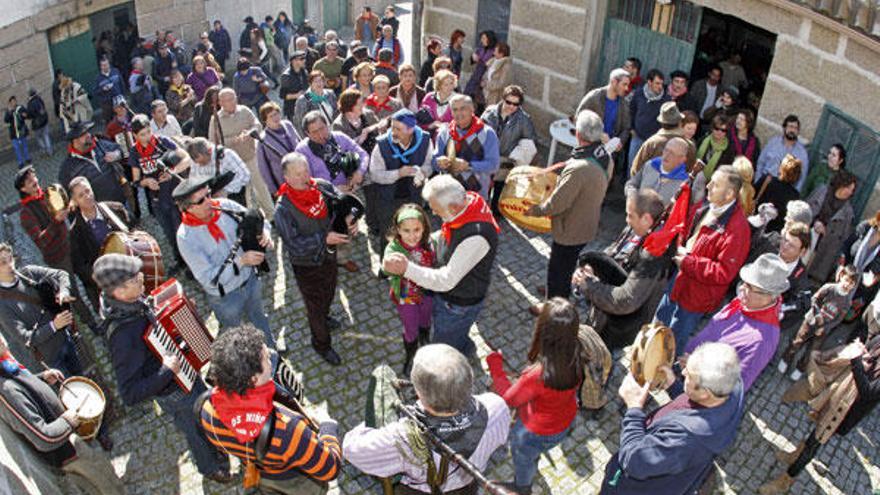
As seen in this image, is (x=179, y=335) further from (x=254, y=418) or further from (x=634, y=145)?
(x=634, y=145)

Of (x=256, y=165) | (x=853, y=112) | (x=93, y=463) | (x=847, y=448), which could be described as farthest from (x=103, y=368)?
(x=853, y=112)

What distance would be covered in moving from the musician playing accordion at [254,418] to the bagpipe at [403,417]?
356mm

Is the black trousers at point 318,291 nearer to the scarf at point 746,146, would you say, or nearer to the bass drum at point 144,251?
the bass drum at point 144,251

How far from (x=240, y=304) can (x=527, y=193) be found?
2992mm

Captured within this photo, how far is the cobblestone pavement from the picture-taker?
18.0 feet

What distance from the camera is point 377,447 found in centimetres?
347

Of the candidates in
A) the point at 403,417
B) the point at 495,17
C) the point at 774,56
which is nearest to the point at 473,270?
the point at 403,417

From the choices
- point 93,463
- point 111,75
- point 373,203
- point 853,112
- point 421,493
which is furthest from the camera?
point 111,75

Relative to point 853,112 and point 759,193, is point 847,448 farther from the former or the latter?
point 853,112

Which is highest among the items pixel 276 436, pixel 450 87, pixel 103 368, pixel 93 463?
pixel 450 87

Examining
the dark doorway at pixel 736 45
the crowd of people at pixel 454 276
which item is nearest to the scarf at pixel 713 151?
the crowd of people at pixel 454 276

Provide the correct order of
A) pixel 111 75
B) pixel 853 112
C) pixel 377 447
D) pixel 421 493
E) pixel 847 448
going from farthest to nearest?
pixel 111 75, pixel 853 112, pixel 847 448, pixel 421 493, pixel 377 447

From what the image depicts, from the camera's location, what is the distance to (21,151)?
1124 cm

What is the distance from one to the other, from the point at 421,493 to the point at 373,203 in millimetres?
4667
